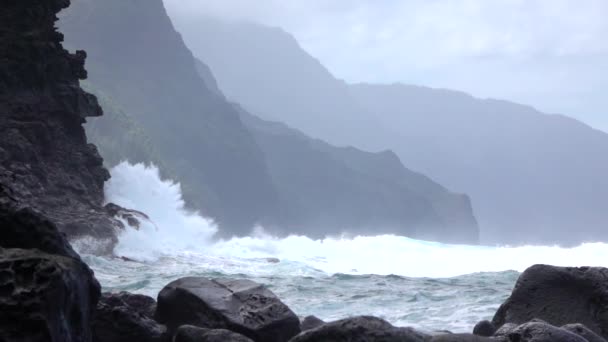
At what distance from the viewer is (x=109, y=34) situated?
72.5 metres

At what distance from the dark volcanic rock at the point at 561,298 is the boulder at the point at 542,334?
72.6 inches

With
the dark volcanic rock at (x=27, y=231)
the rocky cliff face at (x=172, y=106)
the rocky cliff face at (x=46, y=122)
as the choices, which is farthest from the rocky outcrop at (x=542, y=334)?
the rocky cliff face at (x=172, y=106)

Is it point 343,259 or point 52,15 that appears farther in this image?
point 343,259

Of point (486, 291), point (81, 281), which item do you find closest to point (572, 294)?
point (81, 281)

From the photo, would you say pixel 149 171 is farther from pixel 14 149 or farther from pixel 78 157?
pixel 14 149

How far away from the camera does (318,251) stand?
1592 inches

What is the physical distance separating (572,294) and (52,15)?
1995cm

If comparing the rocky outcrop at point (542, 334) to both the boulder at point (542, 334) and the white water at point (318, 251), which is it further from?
the white water at point (318, 251)

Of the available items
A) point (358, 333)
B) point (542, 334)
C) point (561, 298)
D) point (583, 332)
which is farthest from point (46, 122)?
point (542, 334)

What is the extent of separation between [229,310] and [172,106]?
7186cm

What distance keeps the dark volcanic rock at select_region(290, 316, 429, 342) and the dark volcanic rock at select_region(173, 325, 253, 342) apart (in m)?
0.73

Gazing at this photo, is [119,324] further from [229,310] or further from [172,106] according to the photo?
[172,106]

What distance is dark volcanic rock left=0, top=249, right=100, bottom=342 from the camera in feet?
13.7

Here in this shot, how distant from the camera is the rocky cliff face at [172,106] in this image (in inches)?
2781
